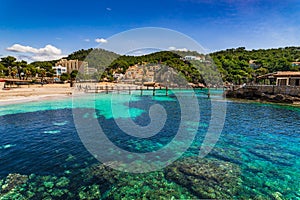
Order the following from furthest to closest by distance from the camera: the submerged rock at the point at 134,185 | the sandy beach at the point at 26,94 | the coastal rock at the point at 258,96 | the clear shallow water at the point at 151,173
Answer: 1. the coastal rock at the point at 258,96
2. the sandy beach at the point at 26,94
3. the clear shallow water at the point at 151,173
4. the submerged rock at the point at 134,185

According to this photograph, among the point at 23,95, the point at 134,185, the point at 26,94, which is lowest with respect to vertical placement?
the point at 134,185

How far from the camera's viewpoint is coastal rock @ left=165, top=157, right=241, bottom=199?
624cm

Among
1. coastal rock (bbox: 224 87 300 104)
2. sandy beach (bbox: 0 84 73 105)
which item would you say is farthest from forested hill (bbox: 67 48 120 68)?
coastal rock (bbox: 224 87 300 104)

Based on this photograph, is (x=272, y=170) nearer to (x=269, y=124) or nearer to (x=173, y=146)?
(x=173, y=146)

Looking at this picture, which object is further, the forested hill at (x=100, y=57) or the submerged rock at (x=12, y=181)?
the forested hill at (x=100, y=57)

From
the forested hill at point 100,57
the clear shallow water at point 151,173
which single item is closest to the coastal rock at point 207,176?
the clear shallow water at point 151,173

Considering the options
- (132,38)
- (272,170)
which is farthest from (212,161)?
(132,38)

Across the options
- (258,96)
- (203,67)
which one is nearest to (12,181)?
(258,96)

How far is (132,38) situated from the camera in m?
11.2

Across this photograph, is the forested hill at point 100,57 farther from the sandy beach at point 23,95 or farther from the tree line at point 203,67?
the sandy beach at point 23,95

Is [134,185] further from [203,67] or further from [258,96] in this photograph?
[203,67]

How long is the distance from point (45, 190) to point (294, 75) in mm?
40637

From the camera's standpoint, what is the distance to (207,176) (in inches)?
287

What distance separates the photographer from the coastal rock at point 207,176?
6242 mm
